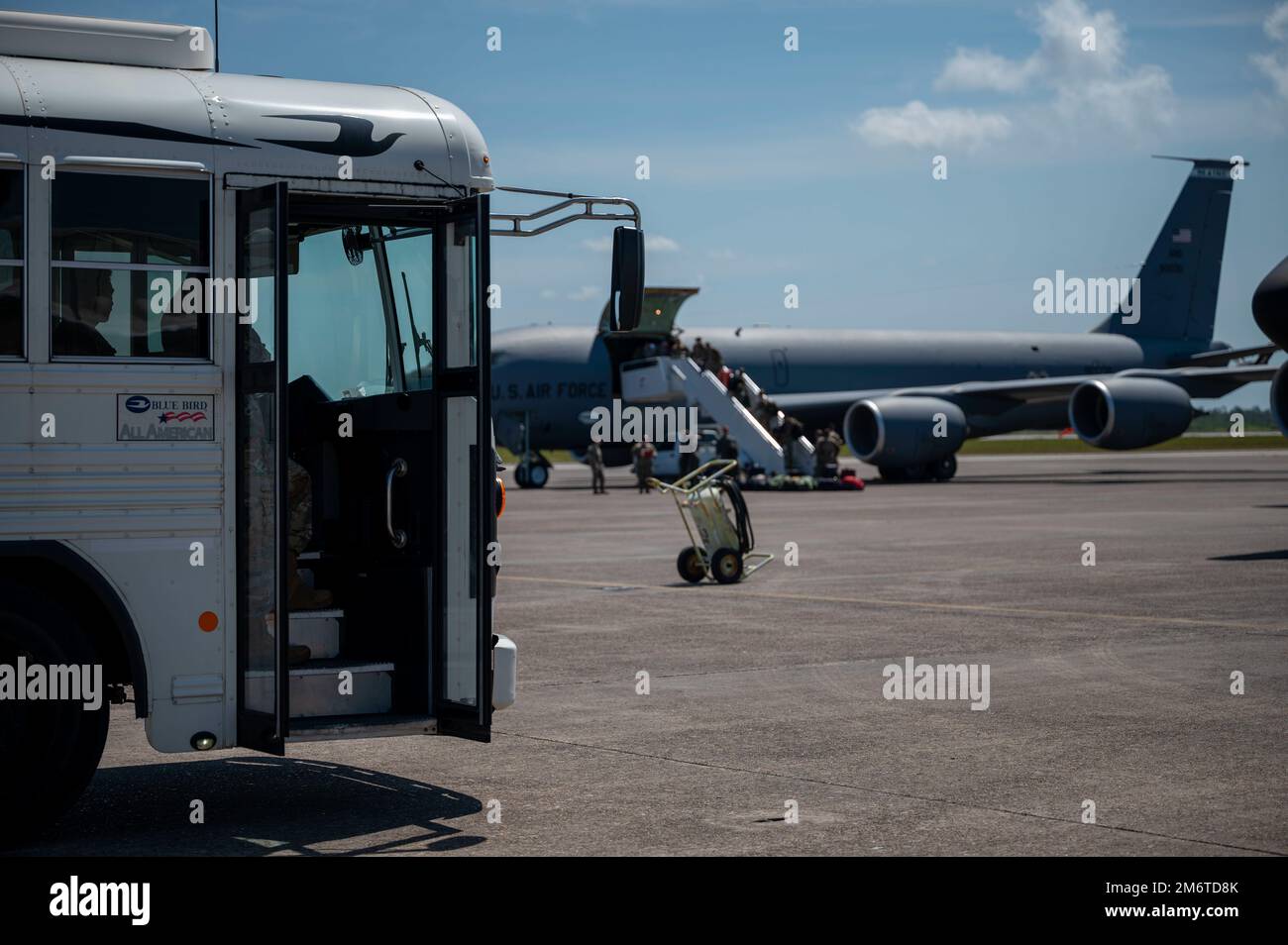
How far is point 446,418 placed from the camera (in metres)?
7.35

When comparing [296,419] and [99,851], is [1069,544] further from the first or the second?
[99,851]

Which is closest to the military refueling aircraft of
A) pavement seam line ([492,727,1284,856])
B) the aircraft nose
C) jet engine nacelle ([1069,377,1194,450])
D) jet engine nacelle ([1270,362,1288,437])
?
jet engine nacelle ([1069,377,1194,450])

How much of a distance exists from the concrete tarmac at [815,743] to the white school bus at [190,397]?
605 millimetres

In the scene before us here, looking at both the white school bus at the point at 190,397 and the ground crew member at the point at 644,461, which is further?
the ground crew member at the point at 644,461

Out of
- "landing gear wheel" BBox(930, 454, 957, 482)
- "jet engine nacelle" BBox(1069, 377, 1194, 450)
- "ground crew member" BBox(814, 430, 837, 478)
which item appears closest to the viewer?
"ground crew member" BBox(814, 430, 837, 478)

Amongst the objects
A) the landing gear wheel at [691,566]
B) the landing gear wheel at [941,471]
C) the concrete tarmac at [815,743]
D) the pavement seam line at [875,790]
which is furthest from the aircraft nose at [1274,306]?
the landing gear wheel at [941,471]

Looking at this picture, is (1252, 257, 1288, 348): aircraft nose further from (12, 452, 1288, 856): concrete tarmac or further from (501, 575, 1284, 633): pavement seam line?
(501, 575, 1284, 633): pavement seam line

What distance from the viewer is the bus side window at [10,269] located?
6.19 m

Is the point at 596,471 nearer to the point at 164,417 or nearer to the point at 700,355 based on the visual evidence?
the point at 700,355

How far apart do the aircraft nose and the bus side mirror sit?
30.7 ft

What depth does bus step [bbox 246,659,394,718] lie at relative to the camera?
6.98 m

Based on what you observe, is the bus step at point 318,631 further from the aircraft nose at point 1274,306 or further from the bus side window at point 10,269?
the aircraft nose at point 1274,306

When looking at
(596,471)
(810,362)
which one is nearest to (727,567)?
(596,471)

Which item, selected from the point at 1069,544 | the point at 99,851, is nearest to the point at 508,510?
the point at 1069,544
